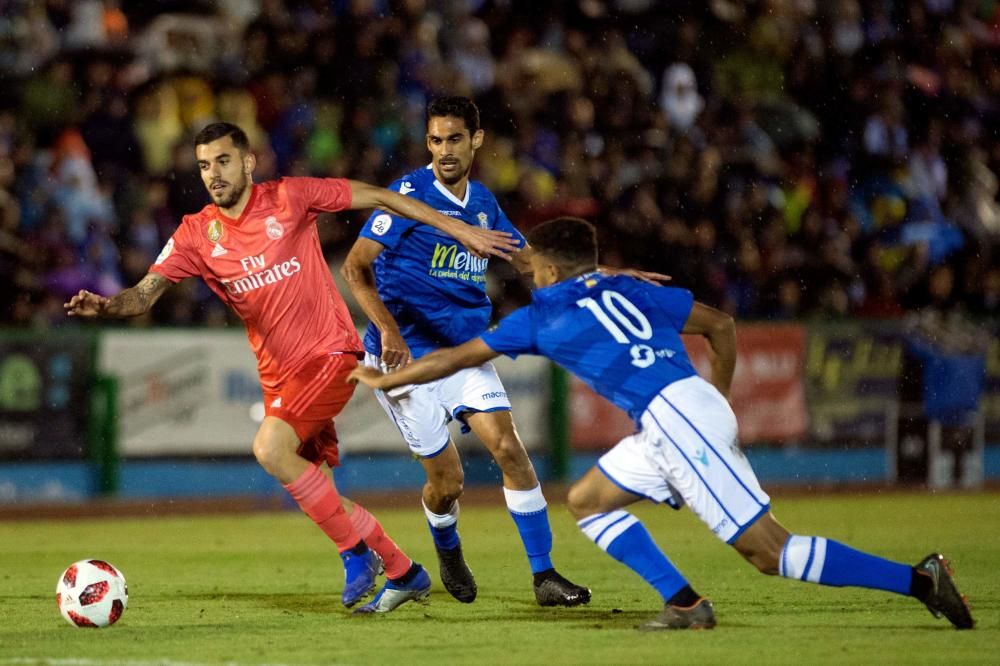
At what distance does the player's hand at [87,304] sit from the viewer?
25.3 ft

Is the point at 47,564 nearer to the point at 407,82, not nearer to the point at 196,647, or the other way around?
the point at 196,647

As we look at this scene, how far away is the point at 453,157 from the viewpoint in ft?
29.5

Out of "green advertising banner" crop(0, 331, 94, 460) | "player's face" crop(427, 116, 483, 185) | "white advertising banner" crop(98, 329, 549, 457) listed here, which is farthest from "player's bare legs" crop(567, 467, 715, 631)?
"green advertising banner" crop(0, 331, 94, 460)

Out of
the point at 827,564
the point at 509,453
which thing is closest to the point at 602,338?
the point at 827,564

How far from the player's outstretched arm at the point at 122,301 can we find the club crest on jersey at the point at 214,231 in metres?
0.32

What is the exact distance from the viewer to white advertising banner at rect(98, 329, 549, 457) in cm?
1608

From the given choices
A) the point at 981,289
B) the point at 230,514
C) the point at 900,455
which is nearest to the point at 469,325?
the point at 230,514

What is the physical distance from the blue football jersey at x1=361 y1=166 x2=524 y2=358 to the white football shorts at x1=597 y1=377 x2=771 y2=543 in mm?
2216

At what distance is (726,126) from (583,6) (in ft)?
8.22

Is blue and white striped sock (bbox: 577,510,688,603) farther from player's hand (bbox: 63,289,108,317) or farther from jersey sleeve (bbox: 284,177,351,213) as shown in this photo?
player's hand (bbox: 63,289,108,317)

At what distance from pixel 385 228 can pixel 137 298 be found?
4.91 ft

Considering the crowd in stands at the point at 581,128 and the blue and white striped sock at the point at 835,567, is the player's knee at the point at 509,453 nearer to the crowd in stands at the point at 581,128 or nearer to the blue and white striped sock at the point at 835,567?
the blue and white striped sock at the point at 835,567

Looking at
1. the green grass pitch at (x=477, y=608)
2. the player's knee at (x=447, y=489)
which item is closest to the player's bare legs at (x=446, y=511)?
the player's knee at (x=447, y=489)

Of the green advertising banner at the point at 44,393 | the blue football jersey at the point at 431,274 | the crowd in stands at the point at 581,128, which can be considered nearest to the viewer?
the blue football jersey at the point at 431,274
